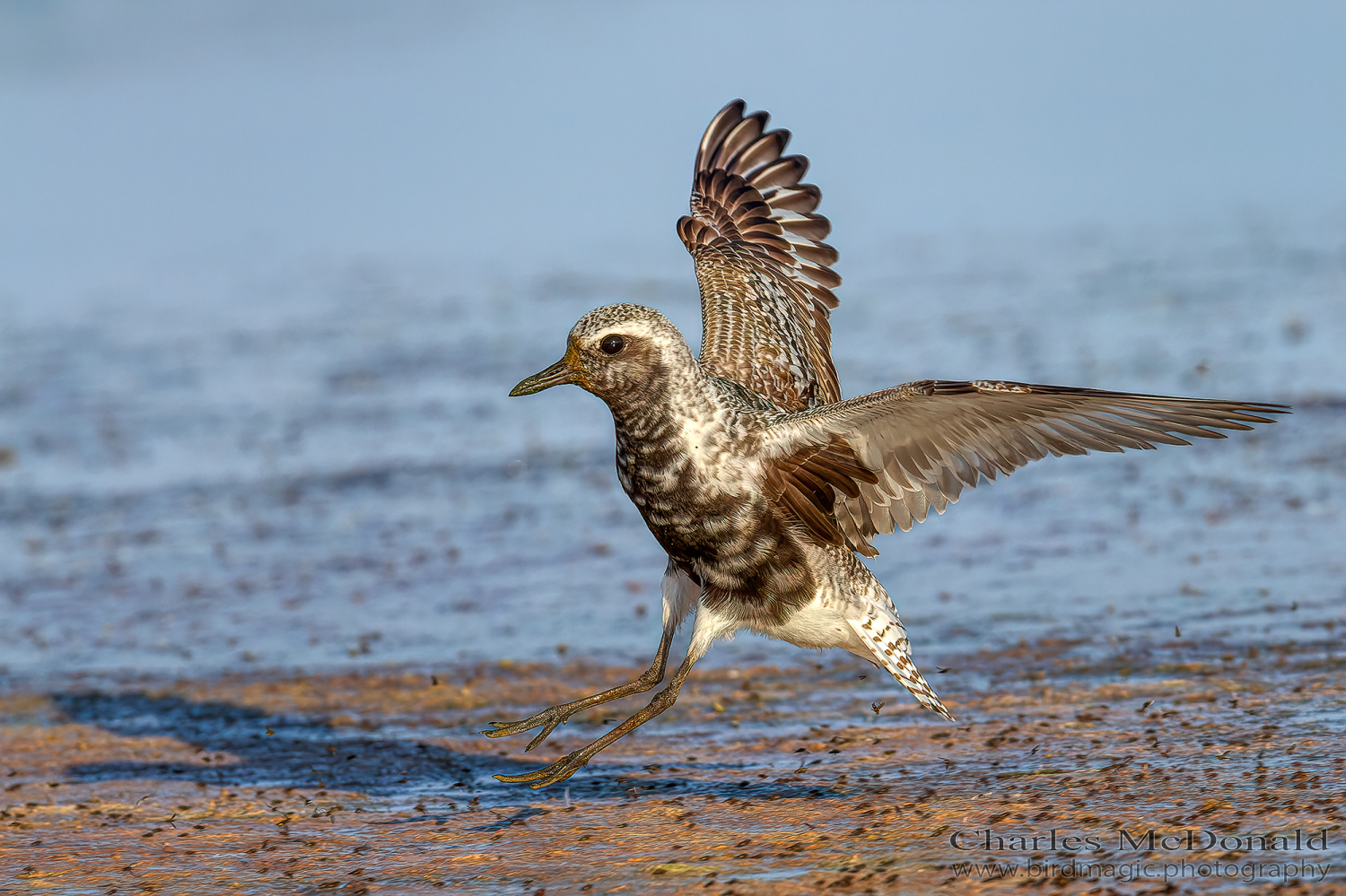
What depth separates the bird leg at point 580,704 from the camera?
5.88 m

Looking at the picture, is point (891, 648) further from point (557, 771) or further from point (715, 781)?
point (557, 771)

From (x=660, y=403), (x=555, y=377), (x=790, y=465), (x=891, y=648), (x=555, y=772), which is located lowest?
(x=555, y=772)

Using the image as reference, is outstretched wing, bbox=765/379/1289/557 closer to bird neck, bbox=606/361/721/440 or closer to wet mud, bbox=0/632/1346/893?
bird neck, bbox=606/361/721/440

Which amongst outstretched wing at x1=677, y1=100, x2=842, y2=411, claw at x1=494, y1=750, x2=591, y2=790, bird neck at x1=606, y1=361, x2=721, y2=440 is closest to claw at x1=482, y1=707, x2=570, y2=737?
claw at x1=494, y1=750, x2=591, y2=790

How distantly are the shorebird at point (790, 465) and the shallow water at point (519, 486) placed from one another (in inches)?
78.7

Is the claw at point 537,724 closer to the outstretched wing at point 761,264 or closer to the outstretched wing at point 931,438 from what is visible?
the outstretched wing at point 931,438

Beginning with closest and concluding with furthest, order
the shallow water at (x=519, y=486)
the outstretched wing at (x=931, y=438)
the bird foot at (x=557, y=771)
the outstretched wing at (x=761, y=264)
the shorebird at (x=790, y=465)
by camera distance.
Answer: the outstretched wing at (x=931, y=438), the shorebird at (x=790, y=465), the bird foot at (x=557, y=771), the outstretched wing at (x=761, y=264), the shallow water at (x=519, y=486)

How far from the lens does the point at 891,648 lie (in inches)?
233

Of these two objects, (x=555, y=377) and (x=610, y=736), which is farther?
(x=610, y=736)

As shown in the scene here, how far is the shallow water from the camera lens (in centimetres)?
871

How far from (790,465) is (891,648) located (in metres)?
0.81

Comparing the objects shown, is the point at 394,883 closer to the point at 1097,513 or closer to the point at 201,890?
the point at 201,890

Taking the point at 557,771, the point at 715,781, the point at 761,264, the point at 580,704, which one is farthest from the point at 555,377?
the point at 761,264

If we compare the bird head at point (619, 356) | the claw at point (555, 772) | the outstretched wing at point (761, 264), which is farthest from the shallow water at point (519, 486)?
the bird head at point (619, 356)
